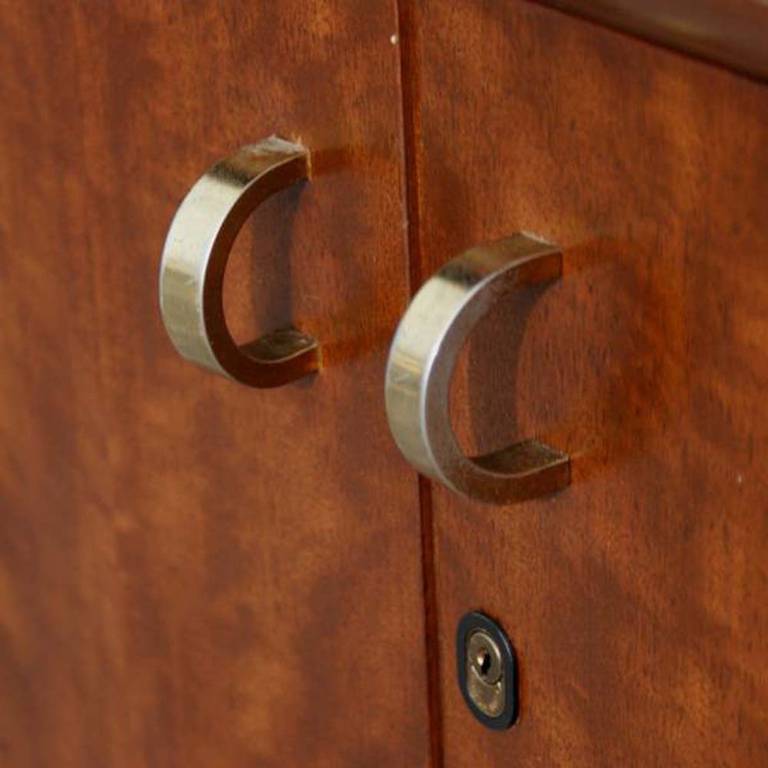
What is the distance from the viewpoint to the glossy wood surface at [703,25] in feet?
1.08

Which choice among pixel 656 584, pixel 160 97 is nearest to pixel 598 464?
pixel 656 584

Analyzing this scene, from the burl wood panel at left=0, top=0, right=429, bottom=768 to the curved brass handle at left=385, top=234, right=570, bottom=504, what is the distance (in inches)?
2.1

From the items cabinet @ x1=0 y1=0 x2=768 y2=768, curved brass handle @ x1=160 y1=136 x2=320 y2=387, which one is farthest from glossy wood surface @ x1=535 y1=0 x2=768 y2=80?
curved brass handle @ x1=160 y1=136 x2=320 y2=387

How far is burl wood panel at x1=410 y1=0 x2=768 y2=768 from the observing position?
38cm

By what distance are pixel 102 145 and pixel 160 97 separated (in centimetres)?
4

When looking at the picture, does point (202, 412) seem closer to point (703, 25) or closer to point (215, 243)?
point (215, 243)

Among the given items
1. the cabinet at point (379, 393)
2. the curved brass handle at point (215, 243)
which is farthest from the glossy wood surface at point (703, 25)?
the curved brass handle at point (215, 243)

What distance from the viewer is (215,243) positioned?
1.58 feet

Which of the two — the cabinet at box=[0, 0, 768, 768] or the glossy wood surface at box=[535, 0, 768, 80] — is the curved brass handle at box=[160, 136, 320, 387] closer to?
the cabinet at box=[0, 0, 768, 768]

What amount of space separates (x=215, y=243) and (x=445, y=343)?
0.32ft

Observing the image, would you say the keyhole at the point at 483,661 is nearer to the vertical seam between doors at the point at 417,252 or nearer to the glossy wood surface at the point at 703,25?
the vertical seam between doors at the point at 417,252

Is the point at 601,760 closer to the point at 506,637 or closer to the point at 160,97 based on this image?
the point at 506,637

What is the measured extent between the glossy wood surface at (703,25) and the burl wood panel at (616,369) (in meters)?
0.01

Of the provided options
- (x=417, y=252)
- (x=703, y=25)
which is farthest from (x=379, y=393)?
(x=703, y=25)
